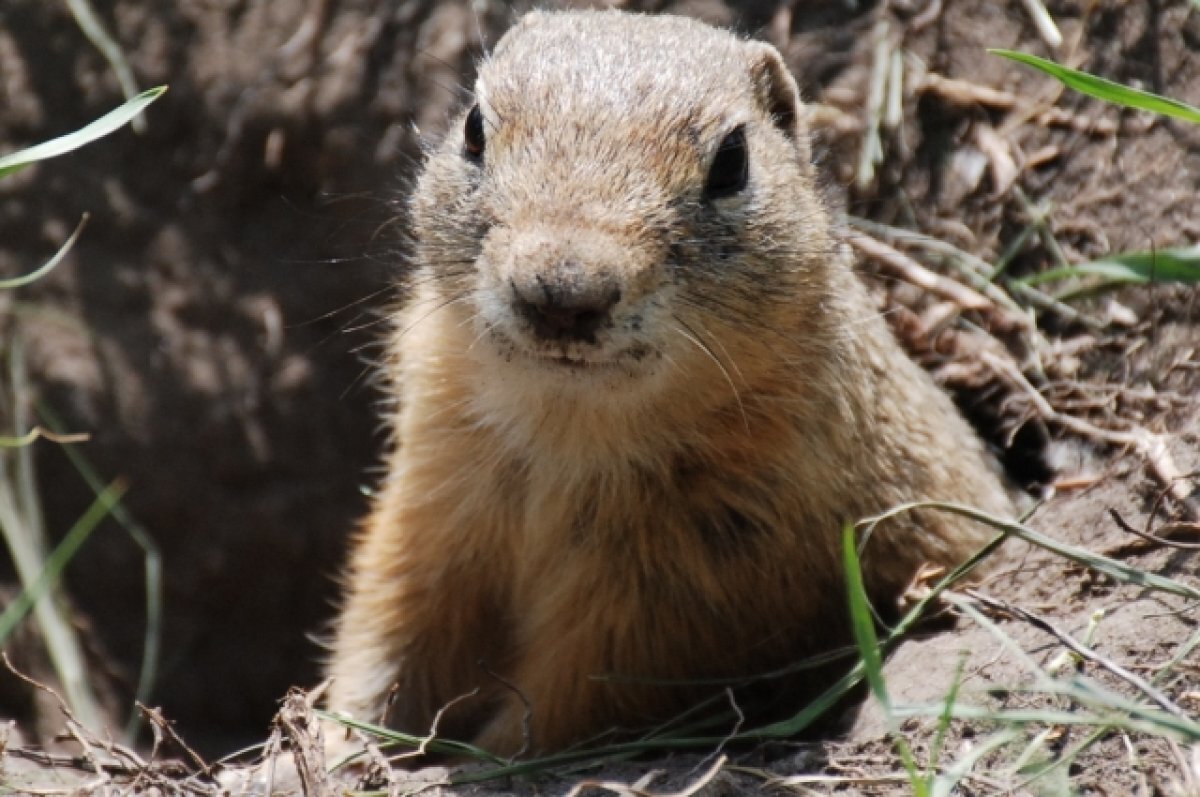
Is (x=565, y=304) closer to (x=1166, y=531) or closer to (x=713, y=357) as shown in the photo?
(x=713, y=357)

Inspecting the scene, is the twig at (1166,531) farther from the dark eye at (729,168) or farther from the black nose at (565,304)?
the black nose at (565,304)

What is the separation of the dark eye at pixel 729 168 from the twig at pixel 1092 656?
4.31 feet

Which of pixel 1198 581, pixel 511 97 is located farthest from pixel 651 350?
pixel 1198 581

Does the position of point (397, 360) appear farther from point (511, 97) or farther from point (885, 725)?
point (885, 725)

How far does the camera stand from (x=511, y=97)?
148 inches

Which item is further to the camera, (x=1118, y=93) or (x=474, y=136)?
(x=474, y=136)

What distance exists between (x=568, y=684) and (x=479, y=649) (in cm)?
56

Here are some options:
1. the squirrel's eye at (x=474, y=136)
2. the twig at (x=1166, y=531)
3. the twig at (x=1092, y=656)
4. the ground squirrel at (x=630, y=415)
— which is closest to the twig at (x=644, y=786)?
the ground squirrel at (x=630, y=415)

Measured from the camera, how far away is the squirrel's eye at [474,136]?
389 centimetres

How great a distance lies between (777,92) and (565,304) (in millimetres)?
1620

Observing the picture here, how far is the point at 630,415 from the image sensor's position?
3.87m

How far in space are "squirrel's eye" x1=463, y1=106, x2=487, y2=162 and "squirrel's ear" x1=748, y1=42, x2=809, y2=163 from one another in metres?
0.87

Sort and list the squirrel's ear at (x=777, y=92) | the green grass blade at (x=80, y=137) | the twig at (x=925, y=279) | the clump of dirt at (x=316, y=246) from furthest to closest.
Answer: the twig at (x=925, y=279), the clump of dirt at (x=316, y=246), the squirrel's ear at (x=777, y=92), the green grass blade at (x=80, y=137)

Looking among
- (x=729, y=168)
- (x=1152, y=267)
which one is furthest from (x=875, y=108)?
(x=1152, y=267)
